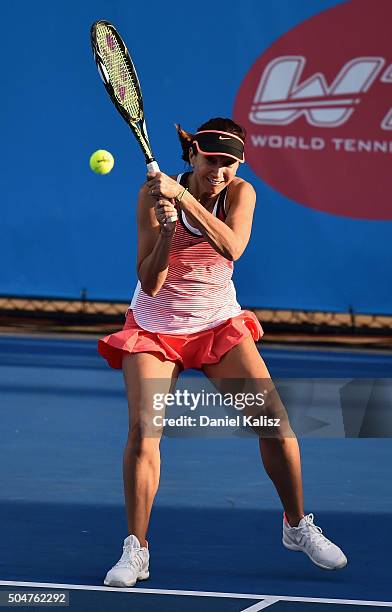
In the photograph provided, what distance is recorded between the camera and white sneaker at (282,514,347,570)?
4.12m

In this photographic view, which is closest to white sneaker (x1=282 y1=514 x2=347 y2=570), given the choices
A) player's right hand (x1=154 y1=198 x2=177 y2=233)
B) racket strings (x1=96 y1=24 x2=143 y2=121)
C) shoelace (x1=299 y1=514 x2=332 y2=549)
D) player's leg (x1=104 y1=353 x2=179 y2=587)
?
shoelace (x1=299 y1=514 x2=332 y2=549)

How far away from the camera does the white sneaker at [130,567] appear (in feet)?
12.6

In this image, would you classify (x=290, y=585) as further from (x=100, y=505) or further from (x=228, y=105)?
(x=228, y=105)

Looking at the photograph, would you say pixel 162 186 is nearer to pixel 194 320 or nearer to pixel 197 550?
pixel 194 320

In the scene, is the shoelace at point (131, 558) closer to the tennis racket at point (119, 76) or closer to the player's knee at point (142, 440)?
the player's knee at point (142, 440)

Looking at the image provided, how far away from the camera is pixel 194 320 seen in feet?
14.0

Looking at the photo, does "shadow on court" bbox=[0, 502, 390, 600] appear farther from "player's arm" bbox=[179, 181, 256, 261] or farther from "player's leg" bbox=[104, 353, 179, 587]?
"player's arm" bbox=[179, 181, 256, 261]

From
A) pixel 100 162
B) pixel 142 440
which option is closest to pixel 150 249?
pixel 142 440

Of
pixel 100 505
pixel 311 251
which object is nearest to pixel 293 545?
pixel 100 505

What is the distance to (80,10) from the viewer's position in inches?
470

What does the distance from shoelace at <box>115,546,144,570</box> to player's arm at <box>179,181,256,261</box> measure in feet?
3.09

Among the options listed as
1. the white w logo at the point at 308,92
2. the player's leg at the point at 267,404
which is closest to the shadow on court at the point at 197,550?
the player's leg at the point at 267,404

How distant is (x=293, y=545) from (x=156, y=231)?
1133mm

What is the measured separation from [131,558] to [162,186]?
1.11 metres
